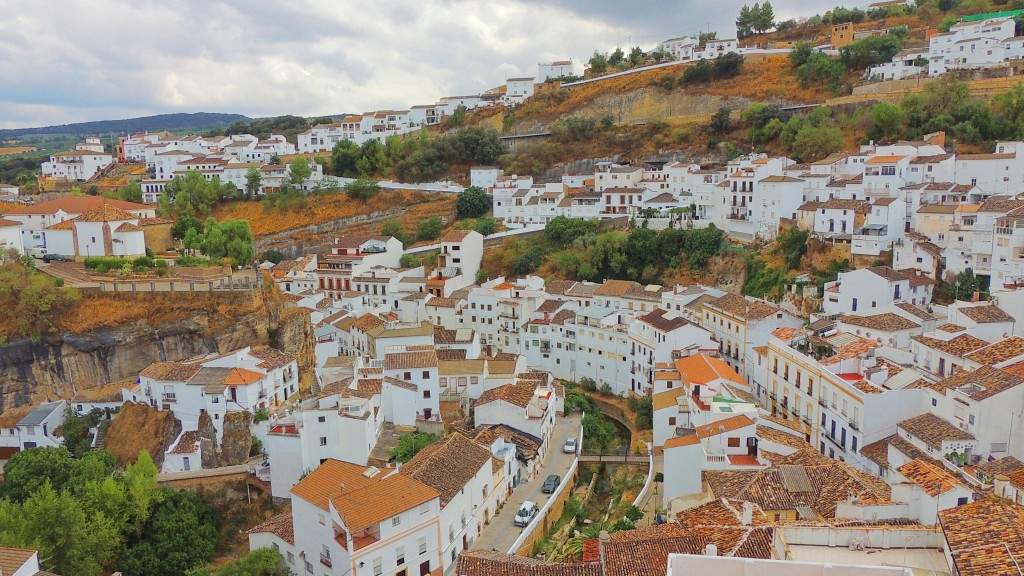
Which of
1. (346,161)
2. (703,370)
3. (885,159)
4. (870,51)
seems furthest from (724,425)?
(346,161)

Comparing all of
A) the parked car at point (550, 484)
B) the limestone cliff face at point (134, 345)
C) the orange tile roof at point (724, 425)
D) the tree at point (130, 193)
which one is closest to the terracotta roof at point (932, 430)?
the orange tile roof at point (724, 425)

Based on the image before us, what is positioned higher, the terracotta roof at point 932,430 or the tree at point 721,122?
the tree at point 721,122

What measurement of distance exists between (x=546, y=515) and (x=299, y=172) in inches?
1859

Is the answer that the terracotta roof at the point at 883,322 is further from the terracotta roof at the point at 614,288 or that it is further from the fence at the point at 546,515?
the terracotta roof at the point at 614,288

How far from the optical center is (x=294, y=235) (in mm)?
56844

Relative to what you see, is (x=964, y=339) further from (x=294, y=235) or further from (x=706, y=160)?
(x=294, y=235)

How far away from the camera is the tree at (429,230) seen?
52.2 m

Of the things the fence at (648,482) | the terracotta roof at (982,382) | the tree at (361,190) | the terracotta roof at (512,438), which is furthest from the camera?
the tree at (361,190)

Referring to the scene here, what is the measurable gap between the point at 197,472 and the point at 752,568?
21.4 metres

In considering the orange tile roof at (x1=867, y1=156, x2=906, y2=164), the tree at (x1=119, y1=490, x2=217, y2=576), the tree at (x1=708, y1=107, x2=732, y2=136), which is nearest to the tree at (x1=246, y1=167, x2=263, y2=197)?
the tree at (x1=708, y1=107, x2=732, y2=136)

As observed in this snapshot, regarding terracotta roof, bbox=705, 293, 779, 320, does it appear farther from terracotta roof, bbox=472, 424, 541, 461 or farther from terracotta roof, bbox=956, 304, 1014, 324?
terracotta roof, bbox=472, 424, 541, 461

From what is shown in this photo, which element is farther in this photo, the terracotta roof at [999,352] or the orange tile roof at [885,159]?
the orange tile roof at [885,159]

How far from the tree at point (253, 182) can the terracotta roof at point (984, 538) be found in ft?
193

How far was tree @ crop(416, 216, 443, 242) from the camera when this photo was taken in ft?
171
